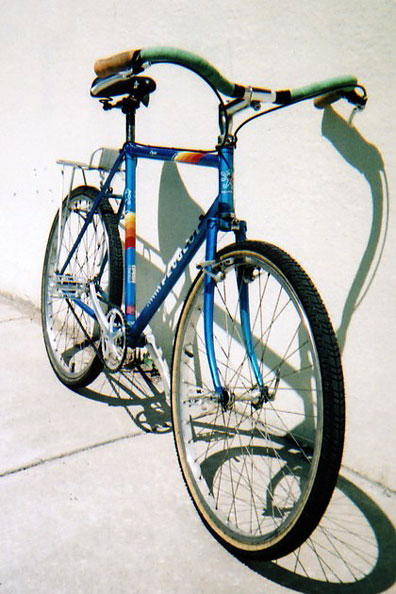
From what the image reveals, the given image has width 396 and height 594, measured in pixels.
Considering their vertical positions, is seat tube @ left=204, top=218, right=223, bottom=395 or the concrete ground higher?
seat tube @ left=204, top=218, right=223, bottom=395

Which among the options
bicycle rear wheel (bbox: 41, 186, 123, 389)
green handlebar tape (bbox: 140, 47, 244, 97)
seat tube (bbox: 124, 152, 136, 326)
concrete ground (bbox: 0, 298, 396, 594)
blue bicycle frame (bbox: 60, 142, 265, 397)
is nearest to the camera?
green handlebar tape (bbox: 140, 47, 244, 97)

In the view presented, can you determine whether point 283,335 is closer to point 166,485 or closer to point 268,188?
point 268,188

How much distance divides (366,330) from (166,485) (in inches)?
35.7

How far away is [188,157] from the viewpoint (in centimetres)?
185

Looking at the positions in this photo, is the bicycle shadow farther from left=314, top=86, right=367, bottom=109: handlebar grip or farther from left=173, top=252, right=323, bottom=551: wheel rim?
left=314, top=86, right=367, bottom=109: handlebar grip

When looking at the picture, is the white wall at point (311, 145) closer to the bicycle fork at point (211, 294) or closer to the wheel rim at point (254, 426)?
the wheel rim at point (254, 426)

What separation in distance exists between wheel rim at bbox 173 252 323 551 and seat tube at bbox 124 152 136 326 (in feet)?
1.12

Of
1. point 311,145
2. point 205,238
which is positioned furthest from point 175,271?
point 311,145

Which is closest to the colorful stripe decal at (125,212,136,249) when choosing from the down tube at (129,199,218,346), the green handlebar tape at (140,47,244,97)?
the down tube at (129,199,218,346)

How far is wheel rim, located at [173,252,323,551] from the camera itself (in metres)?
1.68

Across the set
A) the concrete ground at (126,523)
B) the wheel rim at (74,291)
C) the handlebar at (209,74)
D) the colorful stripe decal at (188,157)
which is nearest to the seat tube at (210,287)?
the colorful stripe decal at (188,157)

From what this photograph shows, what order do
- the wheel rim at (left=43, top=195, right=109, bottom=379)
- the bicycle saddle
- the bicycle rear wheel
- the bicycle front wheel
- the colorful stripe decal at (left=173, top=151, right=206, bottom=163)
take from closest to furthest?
the bicycle front wheel < the colorful stripe decal at (left=173, top=151, right=206, bottom=163) < the bicycle saddle < the bicycle rear wheel < the wheel rim at (left=43, top=195, right=109, bottom=379)

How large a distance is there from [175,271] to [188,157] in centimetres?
39

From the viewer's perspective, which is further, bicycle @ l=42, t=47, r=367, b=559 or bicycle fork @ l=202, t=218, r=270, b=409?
bicycle fork @ l=202, t=218, r=270, b=409
